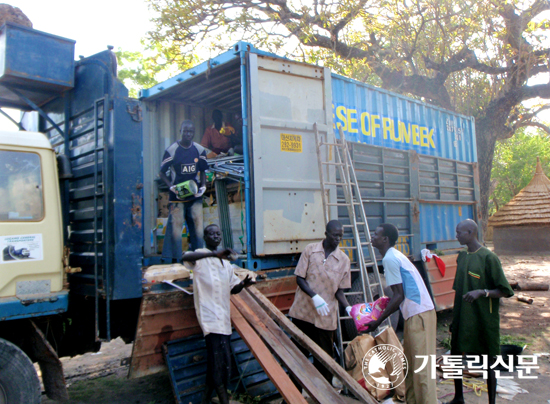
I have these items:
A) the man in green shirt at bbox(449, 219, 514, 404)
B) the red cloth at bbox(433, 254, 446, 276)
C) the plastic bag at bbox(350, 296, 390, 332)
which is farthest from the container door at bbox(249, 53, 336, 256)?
the red cloth at bbox(433, 254, 446, 276)

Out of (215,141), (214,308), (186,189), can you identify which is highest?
(215,141)

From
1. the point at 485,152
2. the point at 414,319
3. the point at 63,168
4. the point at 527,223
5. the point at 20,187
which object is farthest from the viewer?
the point at 527,223

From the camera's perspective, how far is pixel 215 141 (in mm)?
6133

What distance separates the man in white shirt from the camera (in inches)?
135

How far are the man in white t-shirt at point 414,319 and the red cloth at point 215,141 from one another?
330cm

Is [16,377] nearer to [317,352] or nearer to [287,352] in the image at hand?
[287,352]

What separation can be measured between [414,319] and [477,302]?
0.79 metres

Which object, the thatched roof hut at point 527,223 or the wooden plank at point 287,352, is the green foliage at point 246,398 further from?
the thatched roof hut at point 527,223

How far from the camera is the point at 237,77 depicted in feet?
17.6

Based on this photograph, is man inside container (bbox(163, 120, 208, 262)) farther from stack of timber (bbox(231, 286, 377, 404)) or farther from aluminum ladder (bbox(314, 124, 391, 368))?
aluminum ladder (bbox(314, 124, 391, 368))

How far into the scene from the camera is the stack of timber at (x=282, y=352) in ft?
10.2

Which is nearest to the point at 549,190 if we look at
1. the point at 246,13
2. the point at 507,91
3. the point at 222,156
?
the point at 507,91

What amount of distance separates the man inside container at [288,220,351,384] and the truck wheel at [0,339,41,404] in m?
2.17

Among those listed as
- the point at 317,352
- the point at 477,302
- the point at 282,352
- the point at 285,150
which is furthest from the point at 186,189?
the point at 477,302
